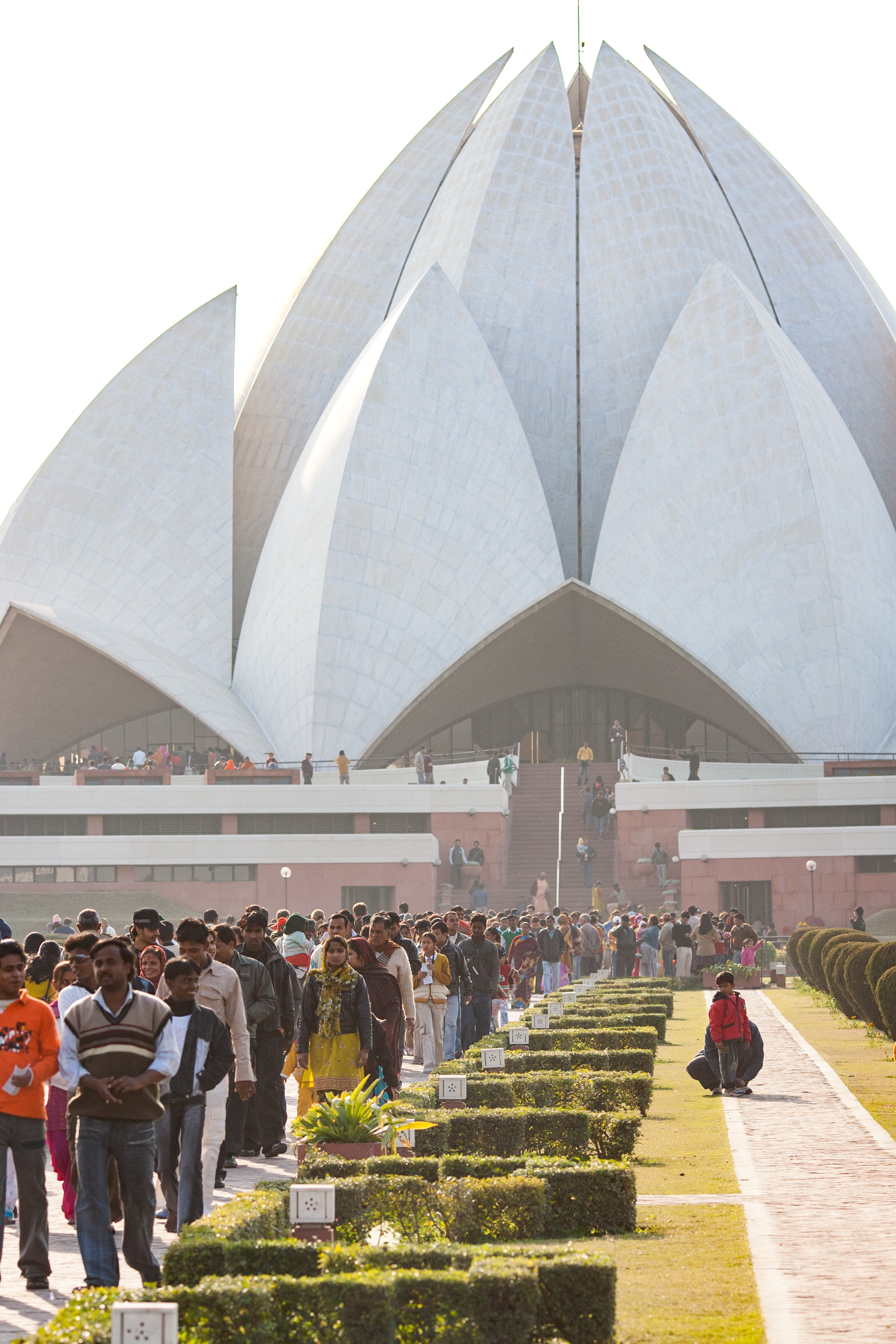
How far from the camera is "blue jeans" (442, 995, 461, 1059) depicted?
37.7ft

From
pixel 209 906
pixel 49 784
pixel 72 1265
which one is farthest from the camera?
pixel 49 784

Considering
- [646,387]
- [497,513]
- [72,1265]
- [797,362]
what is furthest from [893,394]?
[72,1265]

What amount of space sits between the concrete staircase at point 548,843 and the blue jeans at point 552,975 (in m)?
9.20

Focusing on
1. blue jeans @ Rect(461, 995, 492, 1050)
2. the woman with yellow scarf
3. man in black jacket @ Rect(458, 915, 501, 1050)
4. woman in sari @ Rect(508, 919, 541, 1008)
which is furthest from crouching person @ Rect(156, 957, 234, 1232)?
woman in sari @ Rect(508, 919, 541, 1008)

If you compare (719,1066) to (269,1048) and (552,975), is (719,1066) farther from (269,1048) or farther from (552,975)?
(552,975)

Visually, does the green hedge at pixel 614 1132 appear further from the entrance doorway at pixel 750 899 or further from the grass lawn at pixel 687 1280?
the entrance doorway at pixel 750 899

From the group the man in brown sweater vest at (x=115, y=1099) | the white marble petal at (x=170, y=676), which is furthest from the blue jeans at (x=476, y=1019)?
the white marble petal at (x=170, y=676)

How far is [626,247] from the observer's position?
42.1 metres

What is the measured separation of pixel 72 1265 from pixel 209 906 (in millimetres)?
23046

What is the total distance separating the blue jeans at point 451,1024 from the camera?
11.5 metres

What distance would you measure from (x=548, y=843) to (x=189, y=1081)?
77.7 ft

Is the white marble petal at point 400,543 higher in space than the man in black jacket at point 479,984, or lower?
higher

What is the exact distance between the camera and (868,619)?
123ft

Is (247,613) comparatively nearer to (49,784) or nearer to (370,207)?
(49,784)
